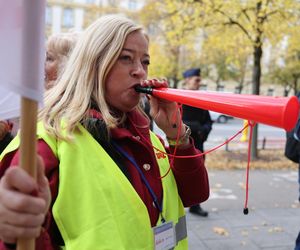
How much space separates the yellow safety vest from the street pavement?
119 inches

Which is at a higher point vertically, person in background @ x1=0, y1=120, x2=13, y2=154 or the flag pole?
the flag pole

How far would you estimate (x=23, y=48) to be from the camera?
0.81m

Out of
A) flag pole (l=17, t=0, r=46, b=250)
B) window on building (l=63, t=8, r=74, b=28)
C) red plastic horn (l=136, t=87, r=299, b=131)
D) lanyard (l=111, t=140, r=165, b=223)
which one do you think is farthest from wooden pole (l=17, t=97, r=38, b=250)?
window on building (l=63, t=8, r=74, b=28)

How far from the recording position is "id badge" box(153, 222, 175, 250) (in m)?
1.59

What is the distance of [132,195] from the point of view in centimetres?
143

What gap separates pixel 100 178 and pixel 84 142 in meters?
0.15

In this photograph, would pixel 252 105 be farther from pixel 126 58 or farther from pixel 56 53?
pixel 56 53

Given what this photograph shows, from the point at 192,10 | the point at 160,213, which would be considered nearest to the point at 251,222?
the point at 160,213

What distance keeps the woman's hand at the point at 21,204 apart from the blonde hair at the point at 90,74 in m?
0.63

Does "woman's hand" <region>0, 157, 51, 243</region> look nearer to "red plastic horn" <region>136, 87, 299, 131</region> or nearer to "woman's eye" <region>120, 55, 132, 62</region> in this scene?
"red plastic horn" <region>136, 87, 299, 131</region>

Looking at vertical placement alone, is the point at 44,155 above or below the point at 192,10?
below

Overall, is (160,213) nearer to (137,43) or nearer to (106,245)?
(106,245)

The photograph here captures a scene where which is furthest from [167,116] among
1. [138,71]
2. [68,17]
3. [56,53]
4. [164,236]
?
[68,17]

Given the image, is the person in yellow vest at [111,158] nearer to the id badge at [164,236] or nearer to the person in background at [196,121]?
the id badge at [164,236]
